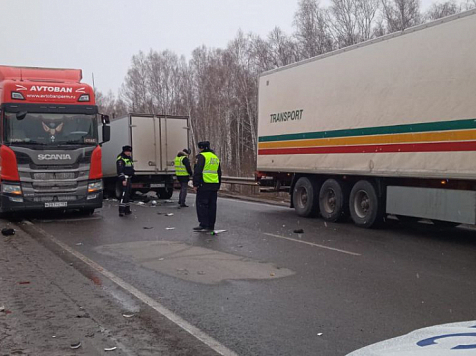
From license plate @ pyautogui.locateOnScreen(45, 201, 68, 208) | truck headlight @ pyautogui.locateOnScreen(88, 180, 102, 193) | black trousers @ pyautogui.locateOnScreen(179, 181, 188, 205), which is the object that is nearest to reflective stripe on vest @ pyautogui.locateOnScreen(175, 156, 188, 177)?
black trousers @ pyautogui.locateOnScreen(179, 181, 188, 205)

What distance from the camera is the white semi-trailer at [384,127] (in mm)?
9312

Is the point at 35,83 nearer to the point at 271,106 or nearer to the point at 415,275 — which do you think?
the point at 271,106

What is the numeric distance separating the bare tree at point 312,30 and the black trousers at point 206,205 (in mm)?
31875

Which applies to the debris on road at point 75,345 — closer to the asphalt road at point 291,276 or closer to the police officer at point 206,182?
the asphalt road at point 291,276

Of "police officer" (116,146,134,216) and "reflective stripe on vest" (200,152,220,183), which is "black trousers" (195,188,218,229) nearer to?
"reflective stripe on vest" (200,152,220,183)

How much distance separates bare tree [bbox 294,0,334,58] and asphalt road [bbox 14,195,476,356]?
30776 millimetres

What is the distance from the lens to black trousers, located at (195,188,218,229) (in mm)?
11078

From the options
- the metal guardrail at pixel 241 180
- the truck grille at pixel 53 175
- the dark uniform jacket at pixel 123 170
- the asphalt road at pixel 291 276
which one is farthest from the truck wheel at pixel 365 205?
the metal guardrail at pixel 241 180

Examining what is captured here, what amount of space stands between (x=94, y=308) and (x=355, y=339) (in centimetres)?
278

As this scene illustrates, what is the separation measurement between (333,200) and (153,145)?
9241mm

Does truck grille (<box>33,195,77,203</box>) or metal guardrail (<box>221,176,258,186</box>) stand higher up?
metal guardrail (<box>221,176,258,186</box>)

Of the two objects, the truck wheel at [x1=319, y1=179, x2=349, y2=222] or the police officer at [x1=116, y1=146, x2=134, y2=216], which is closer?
the truck wheel at [x1=319, y1=179, x2=349, y2=222]

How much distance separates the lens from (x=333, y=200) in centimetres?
1291

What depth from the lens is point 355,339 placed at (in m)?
4.64
